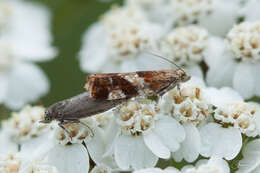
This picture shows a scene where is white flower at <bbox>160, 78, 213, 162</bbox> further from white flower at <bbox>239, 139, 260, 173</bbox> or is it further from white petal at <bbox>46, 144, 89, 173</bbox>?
white petal at <bbox>46, 144, 89, 173</bbox>

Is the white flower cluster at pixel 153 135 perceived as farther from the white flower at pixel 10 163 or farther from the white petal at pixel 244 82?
the white petal at pixel 244 82

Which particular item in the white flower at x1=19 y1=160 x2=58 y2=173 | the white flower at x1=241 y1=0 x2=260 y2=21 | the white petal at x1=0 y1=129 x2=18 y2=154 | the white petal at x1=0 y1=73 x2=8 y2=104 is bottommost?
the white petal at x1=0 y1=129 x2=18 y2=154

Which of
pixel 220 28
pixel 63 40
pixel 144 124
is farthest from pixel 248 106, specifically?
pixel 63 40

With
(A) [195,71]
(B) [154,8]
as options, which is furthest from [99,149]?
(B) [154,8]

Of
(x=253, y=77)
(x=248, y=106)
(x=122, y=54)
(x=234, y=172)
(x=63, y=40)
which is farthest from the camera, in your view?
(x=63, y=40)

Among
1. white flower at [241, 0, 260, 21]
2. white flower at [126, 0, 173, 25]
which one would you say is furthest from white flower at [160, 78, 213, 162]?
white flower at [126, 0, 173, 25]

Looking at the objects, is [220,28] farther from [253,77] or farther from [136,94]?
[136,94]

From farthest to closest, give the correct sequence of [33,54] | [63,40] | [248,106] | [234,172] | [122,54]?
[63,40] → [33,54] → [122,54] → [248,106] → [234,172]
